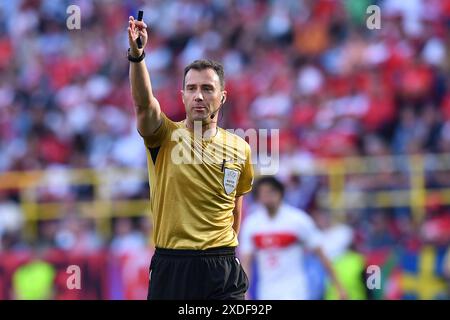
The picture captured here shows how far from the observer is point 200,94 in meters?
6.68

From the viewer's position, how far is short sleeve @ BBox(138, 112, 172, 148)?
6.58 metres

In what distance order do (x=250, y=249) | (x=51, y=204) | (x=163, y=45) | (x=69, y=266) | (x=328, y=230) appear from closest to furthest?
(x=250, y=249) < (x=328, y=230) < (x=69, y=266) < (x=51, y=204) < (x=163, y=45)

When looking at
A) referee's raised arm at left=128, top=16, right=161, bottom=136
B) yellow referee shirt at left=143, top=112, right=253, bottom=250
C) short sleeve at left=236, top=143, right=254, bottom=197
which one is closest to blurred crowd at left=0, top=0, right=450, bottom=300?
short sleeve at left=236, top=143, right=254, bottom=197

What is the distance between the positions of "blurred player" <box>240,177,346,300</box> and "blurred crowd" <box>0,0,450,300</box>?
2.59 metres

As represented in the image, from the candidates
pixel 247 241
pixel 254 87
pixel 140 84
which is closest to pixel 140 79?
pixel 140 84

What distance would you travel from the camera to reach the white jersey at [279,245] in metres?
11.2

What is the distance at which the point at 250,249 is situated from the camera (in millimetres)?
11133

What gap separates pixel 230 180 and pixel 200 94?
0.54 m

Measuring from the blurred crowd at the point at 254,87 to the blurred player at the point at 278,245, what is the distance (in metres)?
2.59

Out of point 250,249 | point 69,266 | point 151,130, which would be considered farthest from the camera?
point 69,266

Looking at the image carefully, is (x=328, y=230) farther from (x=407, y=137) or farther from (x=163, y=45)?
(x=163, y=45)

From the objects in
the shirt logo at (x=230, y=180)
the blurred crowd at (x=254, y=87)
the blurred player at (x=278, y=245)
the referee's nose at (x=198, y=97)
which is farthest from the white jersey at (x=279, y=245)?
the referee's nose at (x=198, y=97)

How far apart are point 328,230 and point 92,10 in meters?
7.67
